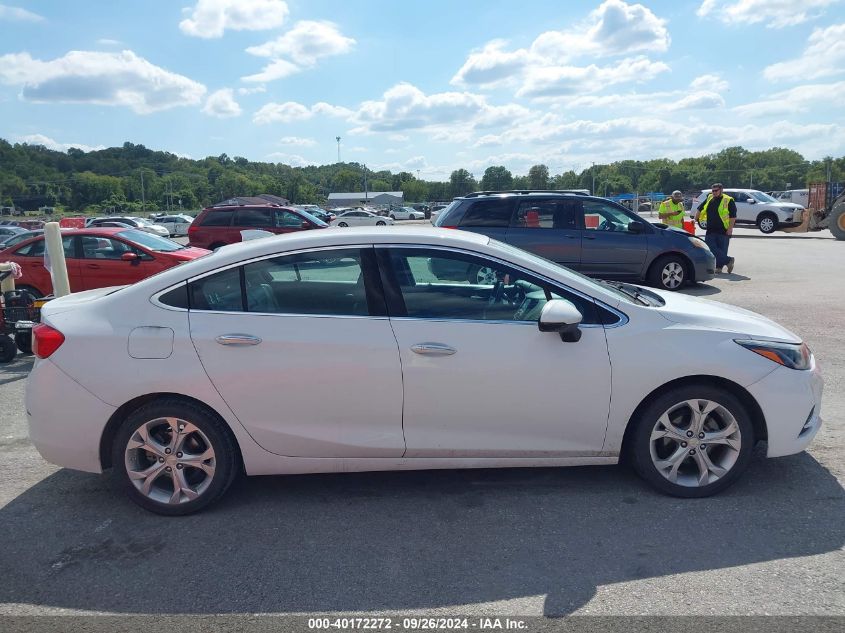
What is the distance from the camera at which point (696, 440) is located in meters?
3.92

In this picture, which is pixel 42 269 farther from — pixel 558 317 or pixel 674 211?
pixel 674 211

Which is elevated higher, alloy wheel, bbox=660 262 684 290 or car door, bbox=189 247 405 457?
car door, bbox=189 247 405 457

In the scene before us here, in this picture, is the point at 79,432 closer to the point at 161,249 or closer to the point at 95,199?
the point at 161,249

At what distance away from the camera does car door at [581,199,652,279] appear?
11.7 metres

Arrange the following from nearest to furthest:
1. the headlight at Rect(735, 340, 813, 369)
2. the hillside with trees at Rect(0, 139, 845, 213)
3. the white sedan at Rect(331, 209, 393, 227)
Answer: the headlight at Rect(735, 340, 813, 369)
the white sedan at Rect(331, 209, 393, 227)
the hillside with trees at Rect(0, 139, 845, 213)

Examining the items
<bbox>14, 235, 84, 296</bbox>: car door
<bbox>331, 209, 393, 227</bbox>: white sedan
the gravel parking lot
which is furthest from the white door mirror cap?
<bbox>331, 209, 393, 227</bbox>: white sedan

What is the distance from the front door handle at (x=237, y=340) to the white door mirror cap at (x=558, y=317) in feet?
5.21

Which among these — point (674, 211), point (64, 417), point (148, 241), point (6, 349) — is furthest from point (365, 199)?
point (64, 417)

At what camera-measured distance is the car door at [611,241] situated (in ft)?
38.4

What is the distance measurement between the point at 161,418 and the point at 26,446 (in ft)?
6.65

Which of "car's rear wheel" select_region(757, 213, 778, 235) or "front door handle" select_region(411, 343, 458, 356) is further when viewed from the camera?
"car's rear wheel" select_region(757, 213, 778, 235)

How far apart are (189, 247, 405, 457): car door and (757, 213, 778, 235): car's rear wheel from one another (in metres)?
27.4

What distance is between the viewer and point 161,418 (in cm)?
385

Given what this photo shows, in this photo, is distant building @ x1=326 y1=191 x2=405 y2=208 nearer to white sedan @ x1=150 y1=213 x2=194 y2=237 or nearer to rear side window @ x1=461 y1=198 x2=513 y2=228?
white sedan @ x1=150 y1=213 x2=194 y2=237
